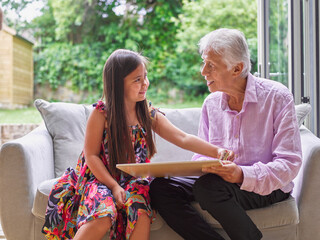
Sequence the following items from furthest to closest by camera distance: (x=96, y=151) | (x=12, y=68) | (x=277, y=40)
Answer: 1. (x=12, y=68)
2. (x=277, y=40)
3. (x=96, y=151)

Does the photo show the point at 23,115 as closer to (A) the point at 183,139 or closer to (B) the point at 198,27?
(B) the point at 198,27

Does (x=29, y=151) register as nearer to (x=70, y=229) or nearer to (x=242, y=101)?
(x=70, y=229)

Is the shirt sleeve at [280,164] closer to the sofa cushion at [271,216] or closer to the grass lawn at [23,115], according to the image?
the sofa cushion at [271,216]

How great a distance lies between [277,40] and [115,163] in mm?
1922

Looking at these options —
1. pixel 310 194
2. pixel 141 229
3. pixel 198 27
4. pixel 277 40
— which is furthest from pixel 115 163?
pixel 198 27

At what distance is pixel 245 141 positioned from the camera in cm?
177

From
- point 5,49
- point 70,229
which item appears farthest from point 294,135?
point 5,49

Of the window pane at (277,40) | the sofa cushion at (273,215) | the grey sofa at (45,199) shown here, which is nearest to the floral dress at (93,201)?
the grey sofa at (45,199)

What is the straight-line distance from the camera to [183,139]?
6.28ft

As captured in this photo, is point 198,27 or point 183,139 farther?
point 198,27

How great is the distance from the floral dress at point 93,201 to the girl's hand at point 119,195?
2 centimetres

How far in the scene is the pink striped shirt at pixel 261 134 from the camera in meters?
1.62

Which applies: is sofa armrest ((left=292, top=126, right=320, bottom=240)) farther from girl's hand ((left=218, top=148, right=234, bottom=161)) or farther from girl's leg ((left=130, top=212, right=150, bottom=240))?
girl's leg ((left=130, top=212, right=150, bottom=240))

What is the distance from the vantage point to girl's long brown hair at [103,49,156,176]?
5.94 ft
